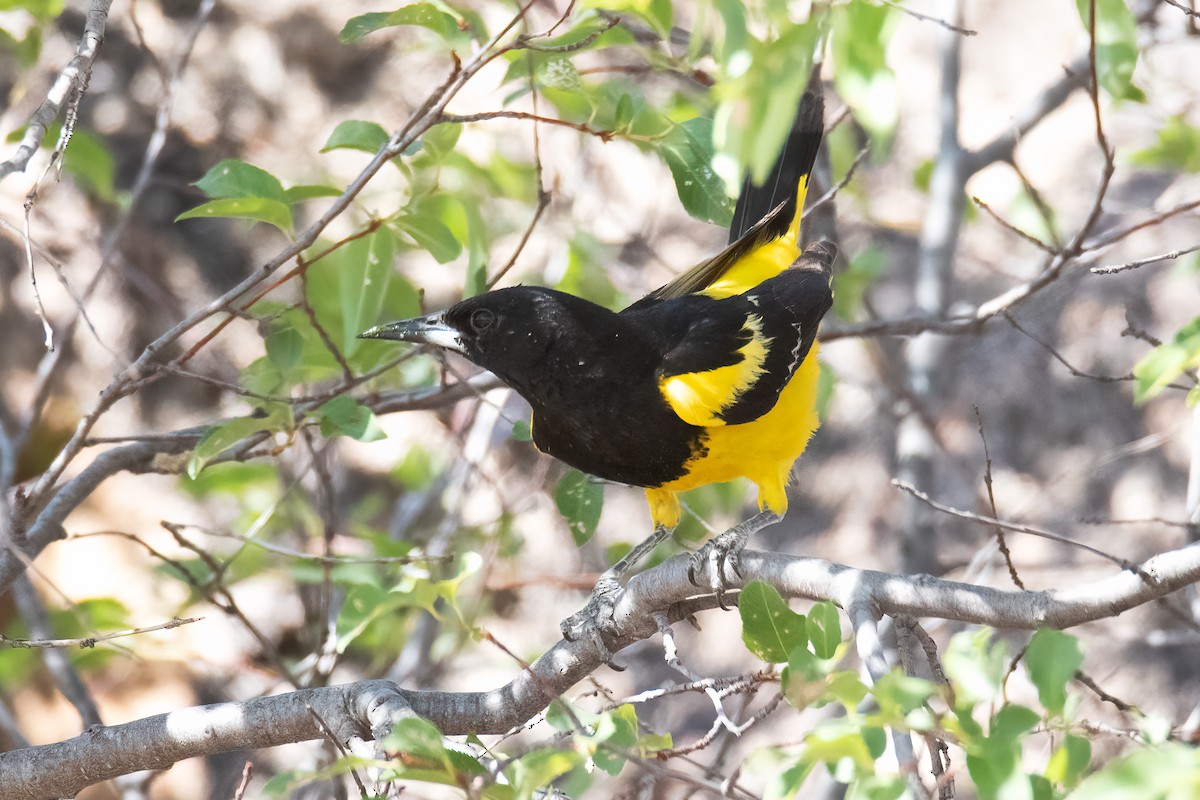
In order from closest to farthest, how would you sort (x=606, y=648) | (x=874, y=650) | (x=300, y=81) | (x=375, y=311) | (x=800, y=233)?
1. (x=874, y=650)
2. (x=606, y=648)
3. (x=375, y=311)
4. (x=800, y=233)
5. (x=300, y=81)

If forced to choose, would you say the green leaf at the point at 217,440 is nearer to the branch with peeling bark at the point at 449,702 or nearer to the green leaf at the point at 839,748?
the branch with peeling bark at the point at 449,702

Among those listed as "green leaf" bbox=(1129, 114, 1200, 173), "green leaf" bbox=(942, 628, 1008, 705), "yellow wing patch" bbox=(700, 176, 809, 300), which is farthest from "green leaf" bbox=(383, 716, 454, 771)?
"green leaf" bbox=(1129, 114, 1200, 173)

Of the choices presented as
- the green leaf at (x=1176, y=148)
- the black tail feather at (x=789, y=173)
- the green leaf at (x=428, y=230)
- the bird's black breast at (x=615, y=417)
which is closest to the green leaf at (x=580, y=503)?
the bird's black breast at (x=615, y=417)

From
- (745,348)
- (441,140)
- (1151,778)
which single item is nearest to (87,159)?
(441,140)

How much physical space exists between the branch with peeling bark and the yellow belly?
1.70ft

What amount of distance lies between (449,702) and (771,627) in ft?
2.89

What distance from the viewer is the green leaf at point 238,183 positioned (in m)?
2.63

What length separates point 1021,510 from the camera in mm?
5160

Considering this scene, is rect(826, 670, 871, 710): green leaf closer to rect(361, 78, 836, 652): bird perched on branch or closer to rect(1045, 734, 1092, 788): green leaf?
rect(1045, 734, 1092, 788): green leaf

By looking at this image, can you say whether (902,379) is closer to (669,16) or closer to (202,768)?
(669,16)

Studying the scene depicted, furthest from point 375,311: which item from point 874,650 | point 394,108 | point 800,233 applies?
point 394,108

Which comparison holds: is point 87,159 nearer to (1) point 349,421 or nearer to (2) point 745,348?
(1) point 349,421

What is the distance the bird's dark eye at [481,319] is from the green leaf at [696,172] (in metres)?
0.66

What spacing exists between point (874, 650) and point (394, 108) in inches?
196
